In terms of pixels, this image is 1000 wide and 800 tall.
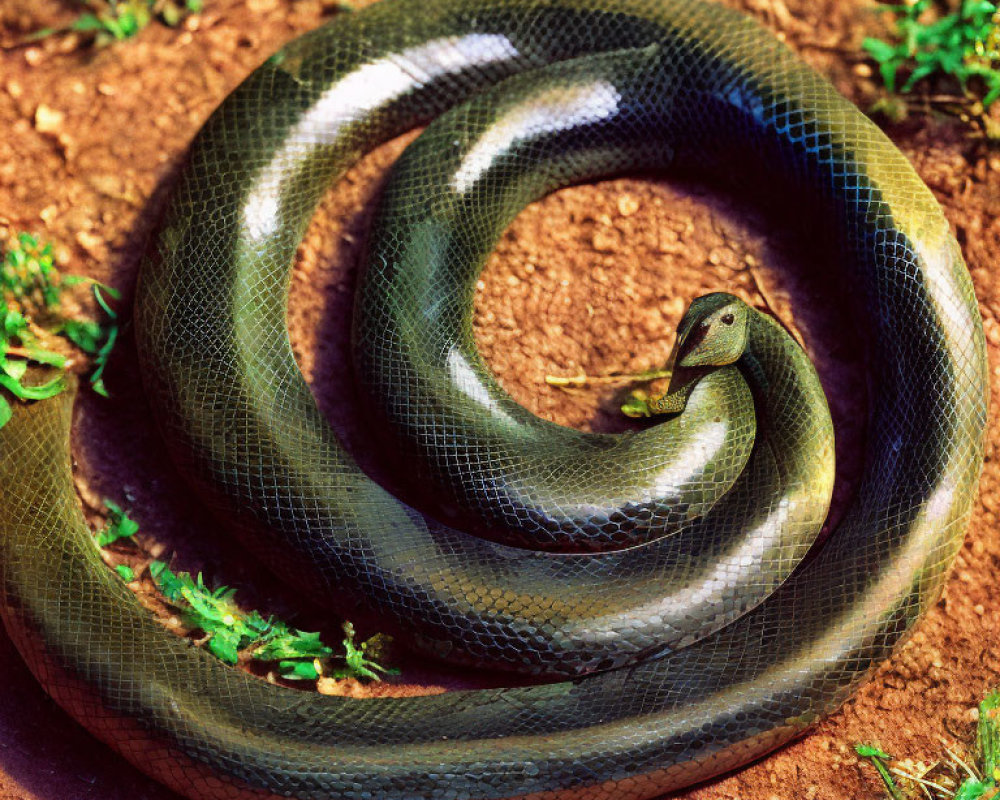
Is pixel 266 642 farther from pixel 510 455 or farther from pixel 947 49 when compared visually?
pixel 947 49

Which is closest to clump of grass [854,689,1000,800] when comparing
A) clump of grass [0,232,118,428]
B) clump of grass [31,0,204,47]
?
clump of grass [0,232,118,428]

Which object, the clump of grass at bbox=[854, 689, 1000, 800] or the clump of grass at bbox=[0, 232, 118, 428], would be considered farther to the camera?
the clump of grass at bbox=[0, 232, 118, 428]

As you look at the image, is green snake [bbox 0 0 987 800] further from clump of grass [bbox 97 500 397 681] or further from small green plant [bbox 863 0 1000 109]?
small green plant [bbox 863 0 1000 109]

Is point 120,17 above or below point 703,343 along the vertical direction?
above

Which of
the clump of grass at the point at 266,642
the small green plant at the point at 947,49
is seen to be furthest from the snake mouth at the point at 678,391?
the small green plant at the point at 947,49

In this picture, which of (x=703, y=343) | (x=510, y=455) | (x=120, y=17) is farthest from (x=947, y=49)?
(x=120, y=17)

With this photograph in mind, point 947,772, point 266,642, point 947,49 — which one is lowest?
point 947,772
